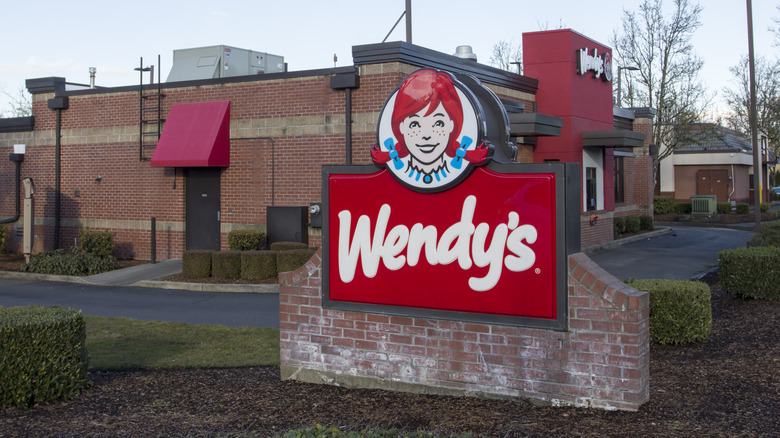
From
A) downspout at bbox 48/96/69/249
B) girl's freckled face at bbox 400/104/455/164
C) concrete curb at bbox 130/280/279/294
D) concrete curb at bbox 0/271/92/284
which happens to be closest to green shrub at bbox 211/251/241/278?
concrete curb at bbox 130/280/279/294

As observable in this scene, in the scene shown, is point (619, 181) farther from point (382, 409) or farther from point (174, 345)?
point (382, 409)

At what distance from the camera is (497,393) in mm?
6012

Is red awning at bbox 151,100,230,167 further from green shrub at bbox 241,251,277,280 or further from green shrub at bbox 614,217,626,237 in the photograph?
green shrub at bbox 614,217,626,237

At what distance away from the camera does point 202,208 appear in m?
18.9

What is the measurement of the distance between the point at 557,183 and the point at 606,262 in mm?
14404

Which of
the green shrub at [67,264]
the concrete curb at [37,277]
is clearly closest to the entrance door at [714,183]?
the green shrub at [67,264]

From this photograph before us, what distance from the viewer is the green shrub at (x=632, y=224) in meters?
27.0

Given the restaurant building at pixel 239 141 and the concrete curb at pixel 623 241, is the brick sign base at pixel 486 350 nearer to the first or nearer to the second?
the restaurant building at pixel 239 141

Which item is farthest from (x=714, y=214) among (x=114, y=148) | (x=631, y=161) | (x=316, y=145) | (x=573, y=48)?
(x=114, y=148)

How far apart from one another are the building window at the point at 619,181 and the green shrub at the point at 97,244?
18637 mm

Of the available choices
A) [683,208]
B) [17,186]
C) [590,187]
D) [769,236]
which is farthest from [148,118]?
[683,208]

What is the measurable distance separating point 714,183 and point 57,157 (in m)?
40.4

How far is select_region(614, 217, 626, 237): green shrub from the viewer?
85.8 feet

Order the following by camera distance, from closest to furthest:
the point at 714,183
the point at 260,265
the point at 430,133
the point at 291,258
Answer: the point at 430,133 → the point at 291,258 → the point at 260,265 → the point at 714,183
